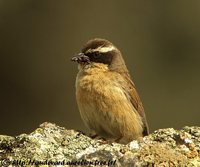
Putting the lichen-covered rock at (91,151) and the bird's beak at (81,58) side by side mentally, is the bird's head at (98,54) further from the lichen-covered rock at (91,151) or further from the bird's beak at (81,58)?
the lichen-covered rock at (91,151)

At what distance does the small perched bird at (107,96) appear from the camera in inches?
429

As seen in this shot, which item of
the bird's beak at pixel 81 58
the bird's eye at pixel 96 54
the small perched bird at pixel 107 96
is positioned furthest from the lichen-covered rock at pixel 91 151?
the bird's eye at pixel 96 54

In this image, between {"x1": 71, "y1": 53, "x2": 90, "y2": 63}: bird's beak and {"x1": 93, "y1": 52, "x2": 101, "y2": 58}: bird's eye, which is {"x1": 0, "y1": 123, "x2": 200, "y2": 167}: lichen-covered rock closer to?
{"x1": 71, "y1": 53, "x2": 90, "y2": 63}: bird's beak

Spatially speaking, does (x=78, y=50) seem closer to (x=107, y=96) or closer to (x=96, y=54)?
(x=96, y=54)

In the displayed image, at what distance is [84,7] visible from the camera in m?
22.0

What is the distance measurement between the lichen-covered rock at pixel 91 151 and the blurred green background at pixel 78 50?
32.5 ft

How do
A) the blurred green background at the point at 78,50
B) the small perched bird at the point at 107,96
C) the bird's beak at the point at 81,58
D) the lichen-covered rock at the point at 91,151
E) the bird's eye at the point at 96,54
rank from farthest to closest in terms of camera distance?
the blurred green background at the point at 78,50 → the bird's eye at the point at 96,54 → the bird's beak at the point at 81,58 → the small perched bird at the point at 107,96 → the lichen-covered rock at the point at 91,151

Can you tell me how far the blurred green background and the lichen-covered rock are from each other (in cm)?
990

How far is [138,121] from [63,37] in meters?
10.4

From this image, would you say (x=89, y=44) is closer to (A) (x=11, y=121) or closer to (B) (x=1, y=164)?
(B) (x=1, y=164)

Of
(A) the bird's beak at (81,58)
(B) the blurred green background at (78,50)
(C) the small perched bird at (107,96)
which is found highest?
(A) the bird's beak at (81,58)

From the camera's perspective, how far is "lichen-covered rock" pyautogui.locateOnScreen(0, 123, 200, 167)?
816 centimetres

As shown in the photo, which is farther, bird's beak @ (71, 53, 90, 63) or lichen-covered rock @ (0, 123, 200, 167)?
bird's beak @ (71, 53, 90, 63)

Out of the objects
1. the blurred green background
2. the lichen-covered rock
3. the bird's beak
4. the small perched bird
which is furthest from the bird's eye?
the blurred green background
